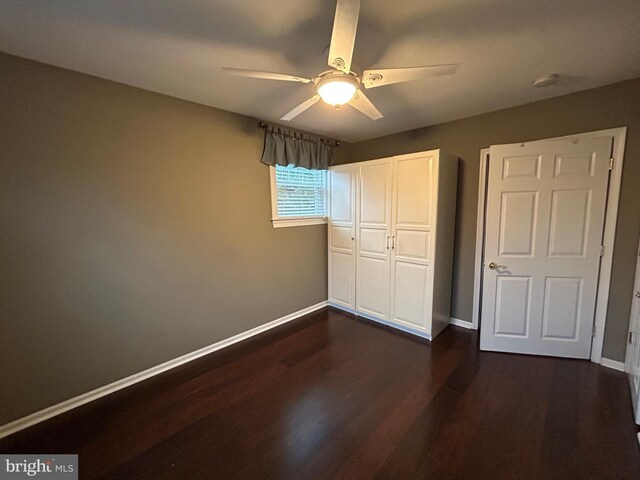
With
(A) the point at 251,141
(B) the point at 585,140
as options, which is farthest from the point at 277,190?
(B) the point at 585,140

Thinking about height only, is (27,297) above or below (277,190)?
below

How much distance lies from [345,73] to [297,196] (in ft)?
6.67

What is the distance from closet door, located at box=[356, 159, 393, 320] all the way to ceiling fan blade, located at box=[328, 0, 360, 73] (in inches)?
70.5

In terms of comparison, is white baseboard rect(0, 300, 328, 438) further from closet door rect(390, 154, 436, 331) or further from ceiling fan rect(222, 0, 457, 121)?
ceiling fan rect(222, 0, 457, 121)

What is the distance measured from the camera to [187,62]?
5.77 ft

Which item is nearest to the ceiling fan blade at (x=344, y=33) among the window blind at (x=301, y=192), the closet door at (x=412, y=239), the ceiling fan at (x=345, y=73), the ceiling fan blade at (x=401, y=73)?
the ceiling fan at (x=345, y=73)

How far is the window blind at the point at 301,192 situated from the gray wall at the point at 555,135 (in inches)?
44.9

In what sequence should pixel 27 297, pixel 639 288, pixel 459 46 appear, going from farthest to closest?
pixel 639 288, pixel 27 297, pixel 459 46

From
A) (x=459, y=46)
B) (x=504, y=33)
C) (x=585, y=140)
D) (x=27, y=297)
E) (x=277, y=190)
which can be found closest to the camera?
(x=504, y=33)

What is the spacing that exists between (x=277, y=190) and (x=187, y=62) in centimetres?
154

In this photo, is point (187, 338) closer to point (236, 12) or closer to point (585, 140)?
point (236, 12)

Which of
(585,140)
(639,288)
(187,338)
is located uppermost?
(585,140)

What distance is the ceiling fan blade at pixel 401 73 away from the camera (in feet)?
4.32

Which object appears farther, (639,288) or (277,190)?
(277,190)
